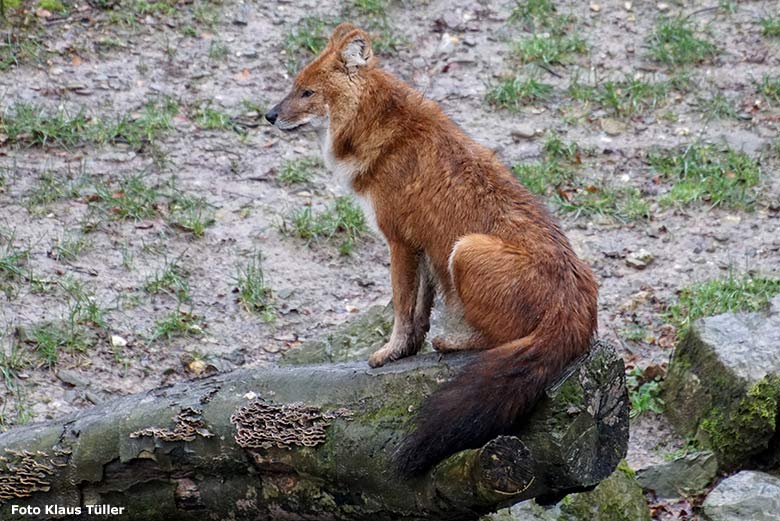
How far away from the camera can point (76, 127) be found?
31.8 feet

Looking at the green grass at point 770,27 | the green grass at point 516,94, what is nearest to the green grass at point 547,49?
the green grass at point 516,94

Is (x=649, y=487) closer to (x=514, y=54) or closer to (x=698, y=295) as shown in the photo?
(x=698, y=295)

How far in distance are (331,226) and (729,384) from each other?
11.5 ft

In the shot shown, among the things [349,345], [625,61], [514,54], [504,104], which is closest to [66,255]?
[349,345]

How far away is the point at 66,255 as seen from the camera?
8.26m

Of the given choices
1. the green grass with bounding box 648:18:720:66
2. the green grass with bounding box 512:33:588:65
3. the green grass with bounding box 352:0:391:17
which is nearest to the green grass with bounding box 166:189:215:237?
the green grass with bounding box 352:0:391:17

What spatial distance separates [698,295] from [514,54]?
3.96 meters

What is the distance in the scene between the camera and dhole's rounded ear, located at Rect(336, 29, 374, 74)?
20.1 feet

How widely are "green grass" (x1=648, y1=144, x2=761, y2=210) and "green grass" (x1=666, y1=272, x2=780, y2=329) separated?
1.18 m

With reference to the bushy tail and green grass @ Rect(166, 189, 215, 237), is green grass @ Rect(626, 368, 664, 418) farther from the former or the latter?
green grass @ Rect(166, 189, 215, 237)

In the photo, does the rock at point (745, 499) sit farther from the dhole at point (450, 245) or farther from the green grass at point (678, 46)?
the green grass at point (678, 46)

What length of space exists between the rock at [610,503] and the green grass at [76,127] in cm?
551

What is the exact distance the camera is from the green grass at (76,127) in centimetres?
949

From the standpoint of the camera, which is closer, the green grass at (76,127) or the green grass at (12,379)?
the green grass at (12,379)
